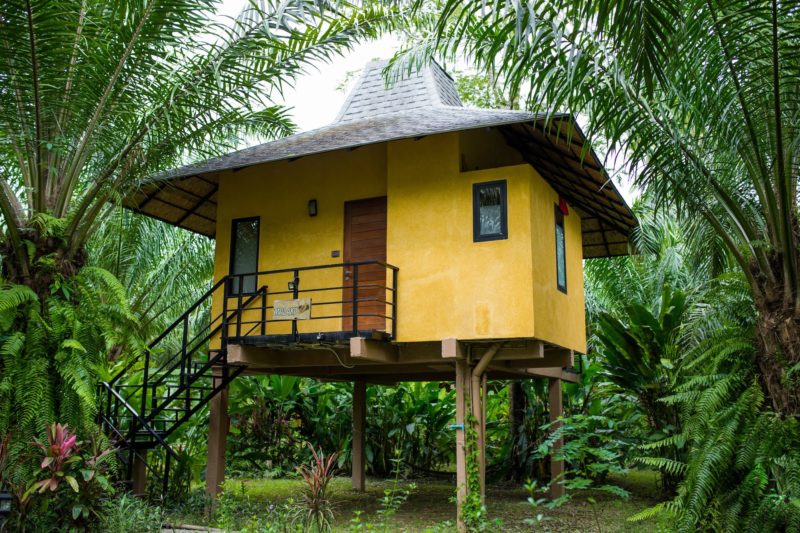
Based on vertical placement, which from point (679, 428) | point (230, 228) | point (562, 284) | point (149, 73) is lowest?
point (679, 428)

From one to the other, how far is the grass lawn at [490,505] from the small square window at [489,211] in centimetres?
370

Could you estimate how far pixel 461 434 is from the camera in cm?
1073

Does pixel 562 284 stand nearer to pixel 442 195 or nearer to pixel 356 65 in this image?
pixel 442 195

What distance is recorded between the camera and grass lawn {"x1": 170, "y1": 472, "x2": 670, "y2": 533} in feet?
36.1

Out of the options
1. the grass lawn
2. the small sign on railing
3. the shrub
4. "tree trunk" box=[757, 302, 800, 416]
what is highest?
the small sign on railing

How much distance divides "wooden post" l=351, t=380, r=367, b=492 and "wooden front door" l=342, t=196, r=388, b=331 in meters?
4.75

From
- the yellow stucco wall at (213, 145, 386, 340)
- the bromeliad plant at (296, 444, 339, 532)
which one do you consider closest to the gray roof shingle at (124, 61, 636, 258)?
the yellow stucco wall at (213, 145, 386, 340)

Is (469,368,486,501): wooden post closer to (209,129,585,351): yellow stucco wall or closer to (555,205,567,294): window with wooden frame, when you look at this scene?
(209,129,585,351): yellow stucco wall

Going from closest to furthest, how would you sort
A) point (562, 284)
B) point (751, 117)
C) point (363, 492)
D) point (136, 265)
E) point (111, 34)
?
point (751, 117) < point (111, 34) < point (562, 284) < point (363, 492) < point (136, 265)

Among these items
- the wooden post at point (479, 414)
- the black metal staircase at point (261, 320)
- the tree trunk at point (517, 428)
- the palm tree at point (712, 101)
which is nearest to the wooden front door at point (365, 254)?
the black metal staircase at point (261, 320)

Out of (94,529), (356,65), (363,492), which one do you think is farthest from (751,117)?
(356,65)

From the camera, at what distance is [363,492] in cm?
1533

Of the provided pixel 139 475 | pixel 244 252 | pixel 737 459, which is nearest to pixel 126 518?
pixel 139 475

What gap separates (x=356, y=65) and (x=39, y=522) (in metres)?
25.4
